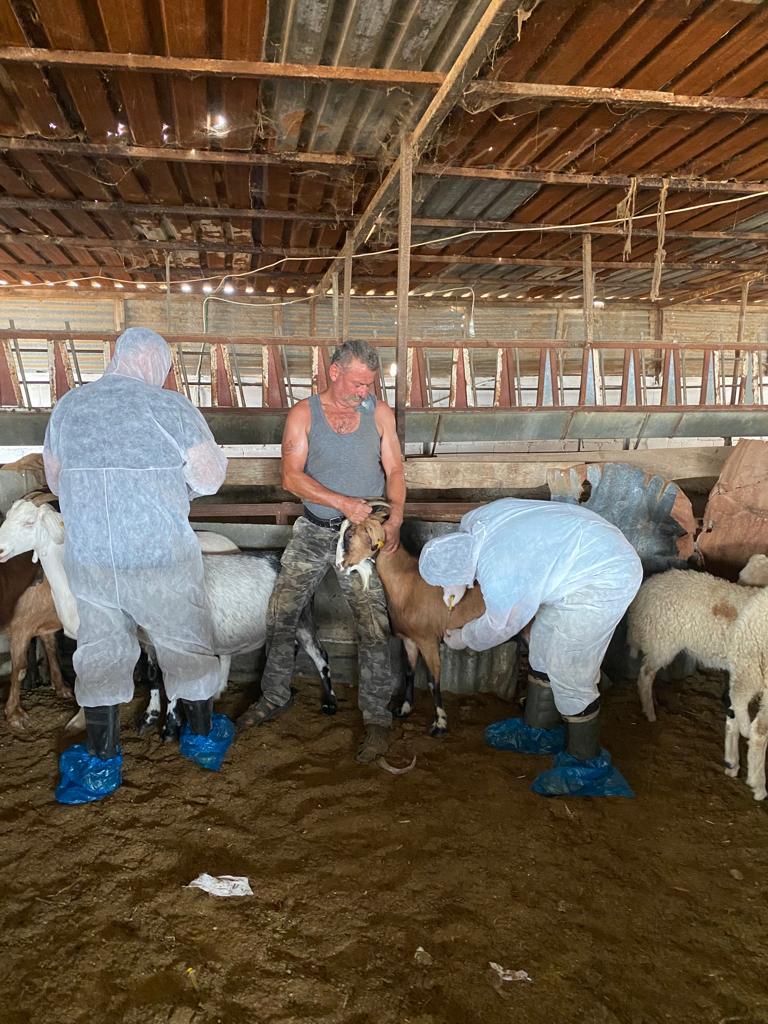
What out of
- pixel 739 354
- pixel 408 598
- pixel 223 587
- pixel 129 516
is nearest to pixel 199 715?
pixel 223 587

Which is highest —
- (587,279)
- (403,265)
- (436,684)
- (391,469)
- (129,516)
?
(587,279)

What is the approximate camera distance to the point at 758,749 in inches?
132

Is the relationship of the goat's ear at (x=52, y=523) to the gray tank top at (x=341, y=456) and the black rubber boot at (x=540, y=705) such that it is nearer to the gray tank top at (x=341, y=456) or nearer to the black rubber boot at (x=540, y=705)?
the gray tank top at (x=341, y=456)

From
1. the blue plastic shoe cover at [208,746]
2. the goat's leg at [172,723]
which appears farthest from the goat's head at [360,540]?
the goat's leg at [172,723]

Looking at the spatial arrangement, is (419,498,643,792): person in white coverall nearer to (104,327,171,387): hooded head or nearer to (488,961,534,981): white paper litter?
(488,961,534,981): white paper litter

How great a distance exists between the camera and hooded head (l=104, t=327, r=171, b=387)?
9.90ft

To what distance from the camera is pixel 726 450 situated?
189 inches

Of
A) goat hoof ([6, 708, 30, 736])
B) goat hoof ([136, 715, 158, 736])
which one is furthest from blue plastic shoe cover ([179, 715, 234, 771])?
goat hoof ([6, 708, 30, 736])

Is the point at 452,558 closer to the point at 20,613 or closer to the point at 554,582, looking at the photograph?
the point at 554,582

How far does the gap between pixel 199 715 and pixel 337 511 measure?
58.6 inches

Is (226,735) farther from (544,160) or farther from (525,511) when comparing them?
(544,160)

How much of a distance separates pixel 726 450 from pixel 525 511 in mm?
2611

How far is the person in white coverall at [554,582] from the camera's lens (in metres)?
3.12

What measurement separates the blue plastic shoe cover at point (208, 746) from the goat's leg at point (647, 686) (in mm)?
2899
